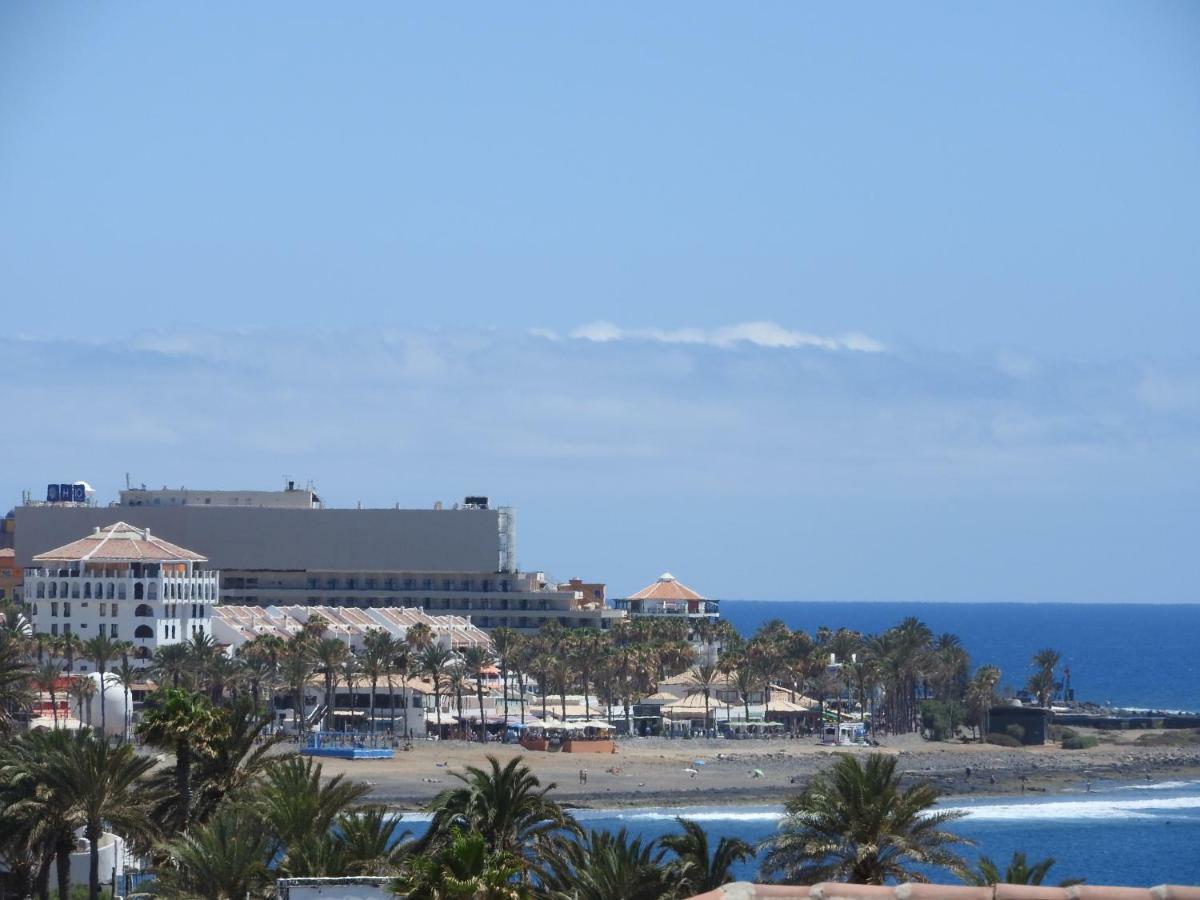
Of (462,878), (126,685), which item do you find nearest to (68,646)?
(126,685)

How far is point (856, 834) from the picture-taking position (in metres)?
41.8

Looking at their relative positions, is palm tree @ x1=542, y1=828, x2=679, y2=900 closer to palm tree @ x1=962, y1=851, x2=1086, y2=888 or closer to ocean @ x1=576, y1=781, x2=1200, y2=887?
palm tree @ x1=962, y1=851, x2=1086, y2=888

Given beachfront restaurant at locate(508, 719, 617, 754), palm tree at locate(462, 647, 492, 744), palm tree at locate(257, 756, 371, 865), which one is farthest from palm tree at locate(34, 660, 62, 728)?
palm tree at locate(257, 756, 371, 865)

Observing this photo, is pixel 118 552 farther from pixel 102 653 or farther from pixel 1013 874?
pixel 1013 874

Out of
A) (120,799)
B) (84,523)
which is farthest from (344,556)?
(120,799)

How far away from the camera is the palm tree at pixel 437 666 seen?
438 ft

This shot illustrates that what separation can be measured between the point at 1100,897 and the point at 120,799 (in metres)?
27.7

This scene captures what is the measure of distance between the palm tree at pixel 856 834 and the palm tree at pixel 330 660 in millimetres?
87107

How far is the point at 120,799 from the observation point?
158ft

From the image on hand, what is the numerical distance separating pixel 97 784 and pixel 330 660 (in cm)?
8005

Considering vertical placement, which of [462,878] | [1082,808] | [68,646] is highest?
[68,646]

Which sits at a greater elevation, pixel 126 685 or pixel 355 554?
pixel 355 554

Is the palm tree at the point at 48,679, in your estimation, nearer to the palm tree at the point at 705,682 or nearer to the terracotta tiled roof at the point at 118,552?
the terracotta tiled roof at the point at 118,552

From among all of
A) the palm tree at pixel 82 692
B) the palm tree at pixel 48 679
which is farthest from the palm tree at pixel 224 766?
the palm tree at pixel 82 692
